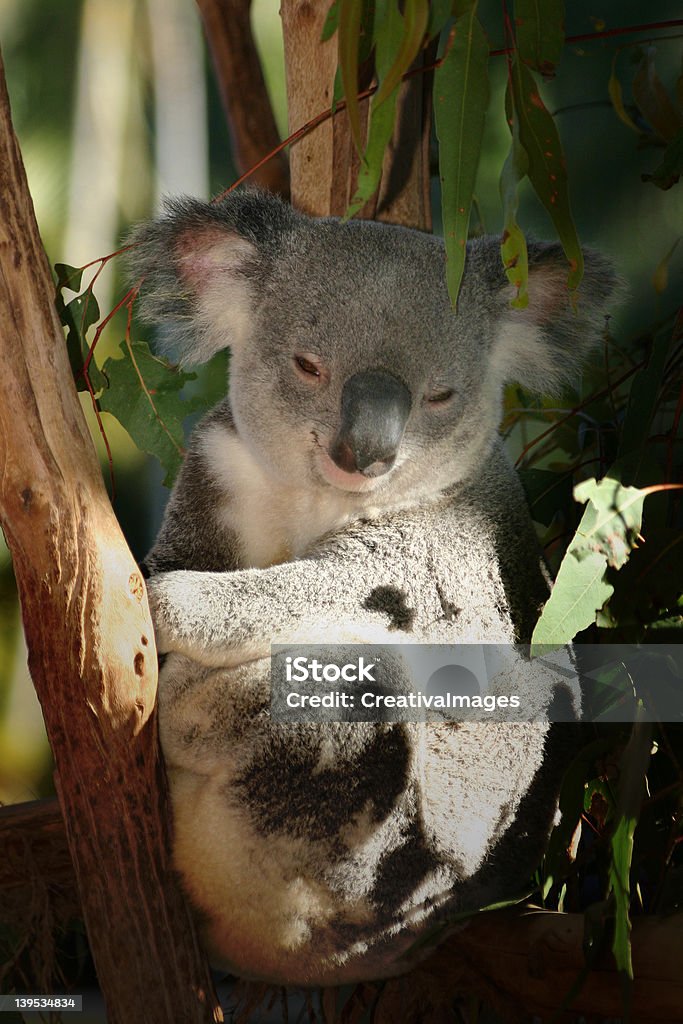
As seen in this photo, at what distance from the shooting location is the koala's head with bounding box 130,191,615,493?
1323 mm

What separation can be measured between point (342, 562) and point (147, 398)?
1.78 feet

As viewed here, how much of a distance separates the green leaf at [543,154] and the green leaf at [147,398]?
0.68m

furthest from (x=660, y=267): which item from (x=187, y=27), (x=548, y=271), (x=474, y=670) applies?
(x=187, y=27)

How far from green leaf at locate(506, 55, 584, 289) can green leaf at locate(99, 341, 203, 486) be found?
2.23 feet

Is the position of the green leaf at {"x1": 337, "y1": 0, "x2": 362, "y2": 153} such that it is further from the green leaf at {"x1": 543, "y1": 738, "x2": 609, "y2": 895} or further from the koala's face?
the green leaf at {"x1": 543, "y1": 738, "x2": 609, "y2": 895}

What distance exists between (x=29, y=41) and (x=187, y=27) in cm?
28

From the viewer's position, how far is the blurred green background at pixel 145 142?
168cm

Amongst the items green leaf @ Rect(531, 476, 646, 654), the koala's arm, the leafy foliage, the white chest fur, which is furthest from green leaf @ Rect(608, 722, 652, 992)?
the leafy foliage

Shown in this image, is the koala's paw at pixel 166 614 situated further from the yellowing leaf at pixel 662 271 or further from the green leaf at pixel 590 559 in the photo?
the yellowing leaf at pixel 662 271

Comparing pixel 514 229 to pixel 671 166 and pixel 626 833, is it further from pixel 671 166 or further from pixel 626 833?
pixel 626 833

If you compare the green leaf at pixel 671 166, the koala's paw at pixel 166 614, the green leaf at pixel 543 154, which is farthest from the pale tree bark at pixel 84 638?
the green leaf at pixel 671 166

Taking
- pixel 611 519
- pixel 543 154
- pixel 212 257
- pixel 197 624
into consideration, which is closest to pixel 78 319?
pixel 212 257

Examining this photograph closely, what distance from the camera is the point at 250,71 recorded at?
1.77 metres

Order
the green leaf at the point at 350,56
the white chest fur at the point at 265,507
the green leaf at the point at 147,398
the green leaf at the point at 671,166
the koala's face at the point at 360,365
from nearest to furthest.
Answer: the green leaf at the point at 350,56 → the koala's face at the point at 360,365 → the white chest fur at the point at 265,507 → the green leaf at the point at 671,166 → the green leaf at the point at 147,398
